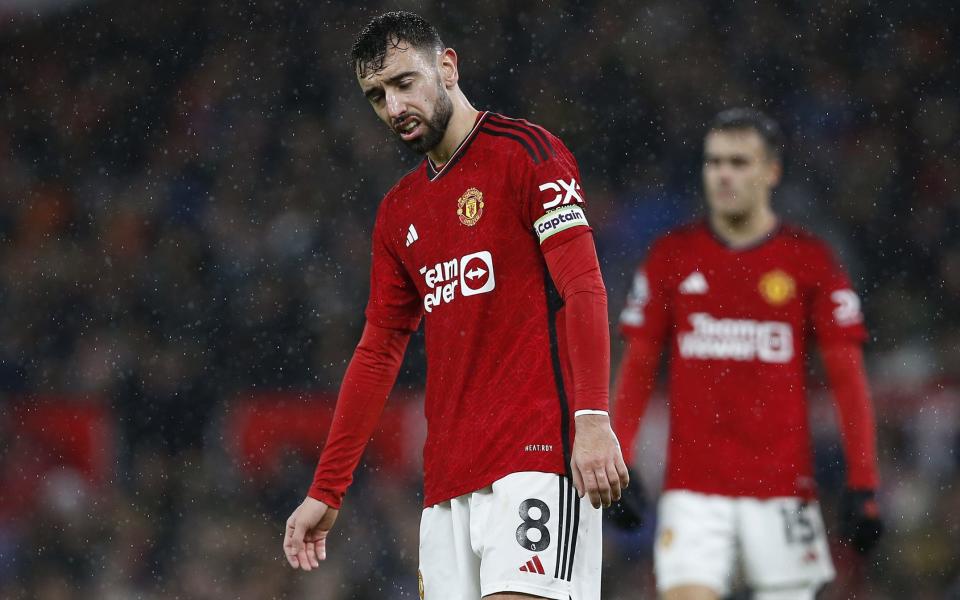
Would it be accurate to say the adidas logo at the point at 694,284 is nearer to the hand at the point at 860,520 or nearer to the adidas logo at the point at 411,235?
the hand at the point at 860,520

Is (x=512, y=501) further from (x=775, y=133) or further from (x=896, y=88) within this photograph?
(x=896, y=88)

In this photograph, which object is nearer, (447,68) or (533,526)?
(533,526)

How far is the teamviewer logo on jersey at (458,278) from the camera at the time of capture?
3303 mm

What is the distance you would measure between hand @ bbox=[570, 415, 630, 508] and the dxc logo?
1.87 ft

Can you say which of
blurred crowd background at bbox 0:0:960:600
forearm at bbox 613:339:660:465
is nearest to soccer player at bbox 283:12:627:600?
forearm at bbox 613:339:660:465

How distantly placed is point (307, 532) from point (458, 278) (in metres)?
0.83

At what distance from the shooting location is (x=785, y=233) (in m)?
5.37

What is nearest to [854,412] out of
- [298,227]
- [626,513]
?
[626,513]

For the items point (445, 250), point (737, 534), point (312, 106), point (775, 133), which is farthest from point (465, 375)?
point (312, 106)

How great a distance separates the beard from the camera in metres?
3.41

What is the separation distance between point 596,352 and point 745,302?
2366mm

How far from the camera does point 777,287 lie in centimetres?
528

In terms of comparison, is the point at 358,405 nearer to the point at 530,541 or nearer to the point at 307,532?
the point at 307,532

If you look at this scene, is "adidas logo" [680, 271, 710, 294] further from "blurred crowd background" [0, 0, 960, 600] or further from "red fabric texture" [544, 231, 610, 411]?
"blurred crowd background" [0, 0, 960, 600]
